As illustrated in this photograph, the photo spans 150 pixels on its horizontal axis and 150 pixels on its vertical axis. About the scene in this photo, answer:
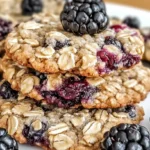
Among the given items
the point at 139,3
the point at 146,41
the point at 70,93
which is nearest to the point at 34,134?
the point at 70,93

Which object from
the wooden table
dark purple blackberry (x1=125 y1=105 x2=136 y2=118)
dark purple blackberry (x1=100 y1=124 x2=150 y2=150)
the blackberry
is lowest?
the wooden table

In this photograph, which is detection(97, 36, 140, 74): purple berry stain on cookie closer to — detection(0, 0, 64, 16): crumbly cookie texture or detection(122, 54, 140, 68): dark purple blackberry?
detection(122, 54, 140, 68): dark purple blackberry

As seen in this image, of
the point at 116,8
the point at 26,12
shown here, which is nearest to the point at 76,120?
the point at 26,12

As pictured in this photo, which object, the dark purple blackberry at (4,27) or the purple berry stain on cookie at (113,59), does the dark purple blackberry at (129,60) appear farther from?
the dark purple blackberry at (4,27)

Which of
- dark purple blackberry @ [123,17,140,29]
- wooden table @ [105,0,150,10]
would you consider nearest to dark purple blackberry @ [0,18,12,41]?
dark purple blackberry @ [123,17,140,29]

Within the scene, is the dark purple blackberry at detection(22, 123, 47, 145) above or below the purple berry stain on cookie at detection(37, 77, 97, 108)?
below

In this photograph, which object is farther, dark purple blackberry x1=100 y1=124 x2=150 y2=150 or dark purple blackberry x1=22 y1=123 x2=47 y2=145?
dark purple blackberry x1=22 y1=123 x2=47 y2=145

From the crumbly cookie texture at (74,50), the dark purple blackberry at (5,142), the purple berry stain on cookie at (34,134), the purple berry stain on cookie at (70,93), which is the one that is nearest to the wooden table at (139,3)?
the crumbly cookie texture at (74,50)

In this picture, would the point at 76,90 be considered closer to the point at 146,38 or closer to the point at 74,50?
the point at 74,50
